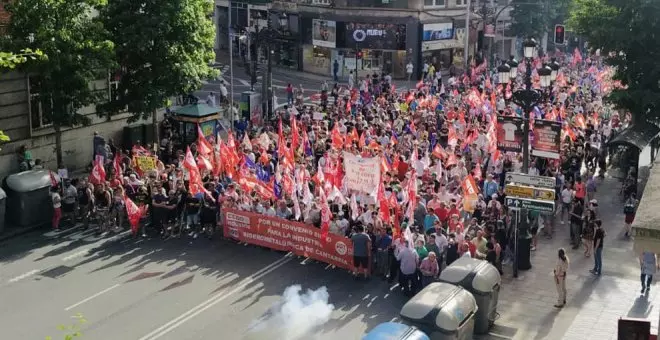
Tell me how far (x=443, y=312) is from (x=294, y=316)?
13.7ft

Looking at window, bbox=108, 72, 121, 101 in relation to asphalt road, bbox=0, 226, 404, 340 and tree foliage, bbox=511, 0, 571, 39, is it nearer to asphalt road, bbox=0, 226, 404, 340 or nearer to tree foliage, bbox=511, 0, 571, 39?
asphalt road, bbox=0, 226, 404, 340

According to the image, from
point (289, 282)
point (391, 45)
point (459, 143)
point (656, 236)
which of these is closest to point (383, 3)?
point (391, 45)

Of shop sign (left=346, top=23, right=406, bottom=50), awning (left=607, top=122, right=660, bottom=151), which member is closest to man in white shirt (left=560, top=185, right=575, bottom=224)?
awning (left=607, top=122, right=660, bottom=151)

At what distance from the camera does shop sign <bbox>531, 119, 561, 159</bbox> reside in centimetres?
2070

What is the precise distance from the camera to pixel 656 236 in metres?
7.79

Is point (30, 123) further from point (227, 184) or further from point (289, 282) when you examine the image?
point (289, 282)

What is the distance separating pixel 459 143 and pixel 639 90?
6435 millimetres

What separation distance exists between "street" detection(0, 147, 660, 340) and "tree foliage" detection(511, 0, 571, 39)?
46.4 metres

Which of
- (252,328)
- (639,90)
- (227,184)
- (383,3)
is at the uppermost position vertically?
(383,3)

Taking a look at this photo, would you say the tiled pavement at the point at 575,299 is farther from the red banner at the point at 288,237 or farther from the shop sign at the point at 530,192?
the red banner at the point at 288,237

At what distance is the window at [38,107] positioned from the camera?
2719 cm

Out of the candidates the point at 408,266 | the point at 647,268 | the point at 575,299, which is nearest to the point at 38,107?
the point at 408,266

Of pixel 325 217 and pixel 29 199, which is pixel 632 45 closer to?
pixel 325 217

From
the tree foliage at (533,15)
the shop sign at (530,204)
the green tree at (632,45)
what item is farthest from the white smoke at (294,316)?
the tree foliage at (533,15)
